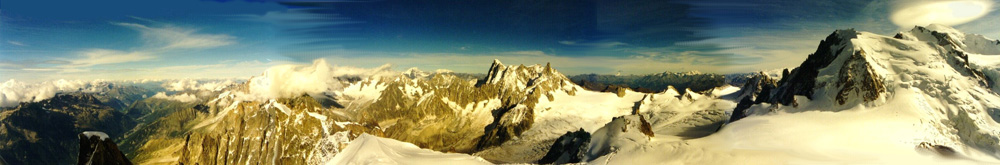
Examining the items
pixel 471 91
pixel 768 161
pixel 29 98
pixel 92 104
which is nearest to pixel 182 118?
pixel 29 98

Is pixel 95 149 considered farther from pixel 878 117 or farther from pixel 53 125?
pixel 53 125

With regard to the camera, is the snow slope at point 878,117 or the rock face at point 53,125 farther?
the rock face at point 53,125

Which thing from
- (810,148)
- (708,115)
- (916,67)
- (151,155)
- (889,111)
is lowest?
(151,155)

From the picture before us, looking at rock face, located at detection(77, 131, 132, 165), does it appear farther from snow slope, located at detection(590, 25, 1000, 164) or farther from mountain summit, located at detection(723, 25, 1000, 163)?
mountain summit, located at detection(723, 25, 1000, 163)

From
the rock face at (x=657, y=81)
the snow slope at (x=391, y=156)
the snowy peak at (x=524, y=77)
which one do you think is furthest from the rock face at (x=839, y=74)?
the snowy peak at (x=524, y=77)

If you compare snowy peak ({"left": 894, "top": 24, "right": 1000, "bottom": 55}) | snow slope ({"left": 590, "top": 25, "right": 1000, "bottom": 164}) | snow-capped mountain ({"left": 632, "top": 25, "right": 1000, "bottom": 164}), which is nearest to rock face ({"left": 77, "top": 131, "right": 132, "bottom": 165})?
snow slope ({"left": 590, "top": 25, "right": 1000, "bottom": 164})

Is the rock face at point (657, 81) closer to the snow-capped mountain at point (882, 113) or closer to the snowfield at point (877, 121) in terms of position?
the snow-capped mountain at point (882, 113)

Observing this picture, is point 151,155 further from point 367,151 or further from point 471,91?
point 367,151
